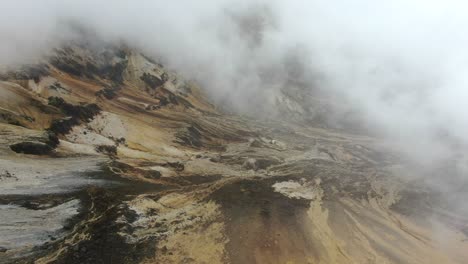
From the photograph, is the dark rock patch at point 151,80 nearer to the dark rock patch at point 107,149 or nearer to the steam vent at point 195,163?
the steam vent at point 195,163

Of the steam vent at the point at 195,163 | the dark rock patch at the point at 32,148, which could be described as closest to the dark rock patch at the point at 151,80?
the steam vent at the point at 195,163

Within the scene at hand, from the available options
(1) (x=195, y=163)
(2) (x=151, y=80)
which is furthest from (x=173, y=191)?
(2) (x=151, y=80)

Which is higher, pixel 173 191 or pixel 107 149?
pixel 107 149

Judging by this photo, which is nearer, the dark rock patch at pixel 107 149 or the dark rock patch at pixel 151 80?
the dark rock patch at pixel 107 149

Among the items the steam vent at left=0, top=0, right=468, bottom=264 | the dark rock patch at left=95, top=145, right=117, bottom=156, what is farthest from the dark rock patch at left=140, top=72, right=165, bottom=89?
the dark rock patch at left=95, top=145, right=117, bottom=156

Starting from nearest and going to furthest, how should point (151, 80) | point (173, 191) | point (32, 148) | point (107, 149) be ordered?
point (32, 148)
point (173, 191)
point (107, 149)
point (151, 80)

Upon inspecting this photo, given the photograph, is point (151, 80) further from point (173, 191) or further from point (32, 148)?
point (173, 191)

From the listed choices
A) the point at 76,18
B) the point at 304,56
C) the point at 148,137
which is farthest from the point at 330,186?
the point at 304,56

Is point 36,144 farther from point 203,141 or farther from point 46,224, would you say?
point 203,141

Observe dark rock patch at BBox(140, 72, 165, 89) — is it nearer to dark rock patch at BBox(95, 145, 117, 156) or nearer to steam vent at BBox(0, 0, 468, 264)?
steam vent at BBox(0, 0, 468, 264)
